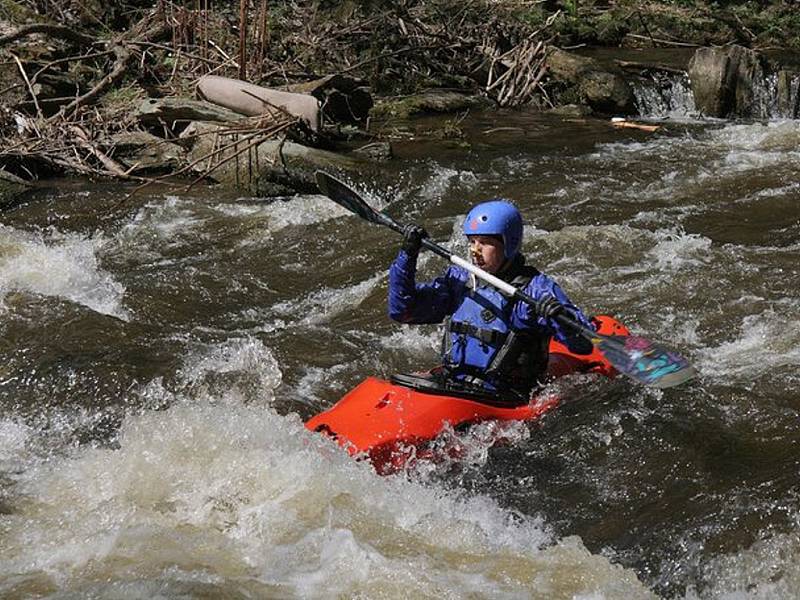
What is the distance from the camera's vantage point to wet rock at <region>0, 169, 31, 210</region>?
871 cm

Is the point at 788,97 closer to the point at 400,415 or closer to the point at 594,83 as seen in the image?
the point at 594,83

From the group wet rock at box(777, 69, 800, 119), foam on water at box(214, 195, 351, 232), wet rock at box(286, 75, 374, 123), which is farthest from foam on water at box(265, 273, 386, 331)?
wet rock at box(777, 69, 800, 119)

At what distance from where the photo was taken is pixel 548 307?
4.31 metres

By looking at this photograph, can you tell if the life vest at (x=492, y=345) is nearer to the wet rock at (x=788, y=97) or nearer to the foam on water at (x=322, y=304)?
the foam on water at (x=322, y=304)

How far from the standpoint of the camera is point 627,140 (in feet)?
36.6

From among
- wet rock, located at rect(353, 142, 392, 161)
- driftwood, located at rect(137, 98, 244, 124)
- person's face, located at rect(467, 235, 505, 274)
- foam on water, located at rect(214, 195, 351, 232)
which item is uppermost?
person's face, located at rect(467, 235, 505, 274)

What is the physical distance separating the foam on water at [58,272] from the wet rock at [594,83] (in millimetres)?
7621

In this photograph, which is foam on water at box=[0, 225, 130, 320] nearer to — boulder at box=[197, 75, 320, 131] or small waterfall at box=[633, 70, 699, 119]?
boulder at box=[197, 75, 320, 131]

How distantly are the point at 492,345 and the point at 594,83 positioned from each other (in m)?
9.31

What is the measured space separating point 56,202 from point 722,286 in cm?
583

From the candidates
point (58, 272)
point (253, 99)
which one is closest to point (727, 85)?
point (253, 99)

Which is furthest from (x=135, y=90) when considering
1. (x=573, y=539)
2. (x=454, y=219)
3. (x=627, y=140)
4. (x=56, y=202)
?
(x=573, y=539)

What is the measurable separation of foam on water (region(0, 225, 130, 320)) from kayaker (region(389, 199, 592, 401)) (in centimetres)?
244

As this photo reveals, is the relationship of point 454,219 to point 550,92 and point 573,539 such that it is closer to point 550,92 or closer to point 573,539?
point 573,539
